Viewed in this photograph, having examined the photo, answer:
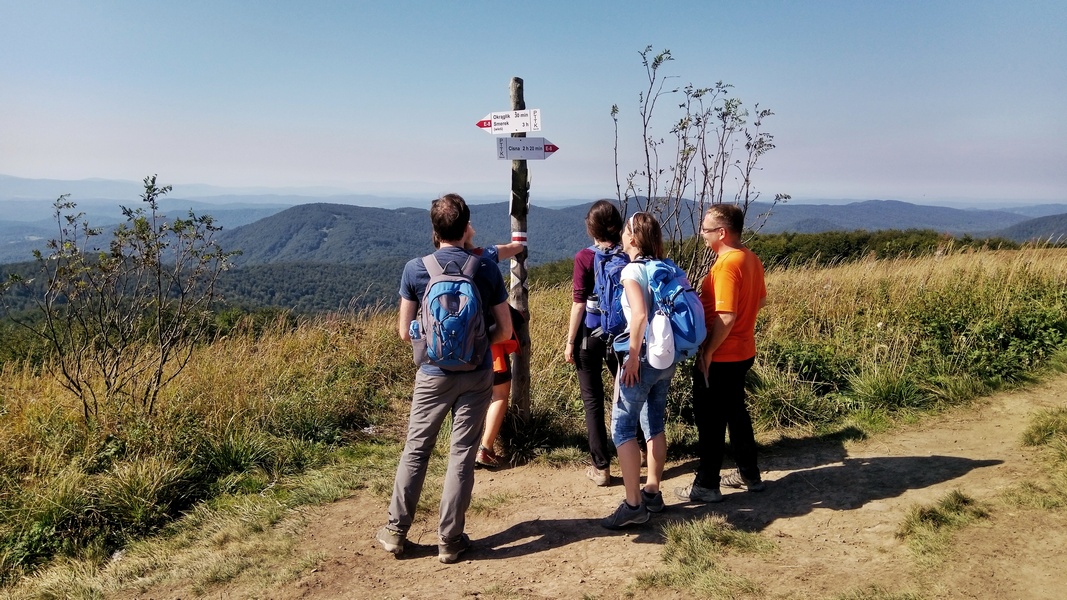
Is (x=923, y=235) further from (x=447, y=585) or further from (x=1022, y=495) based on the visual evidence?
(x=447, y=585)

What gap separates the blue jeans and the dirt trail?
545 millimetres

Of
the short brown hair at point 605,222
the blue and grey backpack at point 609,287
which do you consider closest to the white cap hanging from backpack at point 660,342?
the blue and grey backpack at point 609,287

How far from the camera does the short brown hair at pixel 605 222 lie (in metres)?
3.31

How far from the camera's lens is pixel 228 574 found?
3016 mm

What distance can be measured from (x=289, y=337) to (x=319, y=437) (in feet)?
8.60

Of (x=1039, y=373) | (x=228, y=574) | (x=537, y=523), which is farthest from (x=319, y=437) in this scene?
(x=1039, y=373)

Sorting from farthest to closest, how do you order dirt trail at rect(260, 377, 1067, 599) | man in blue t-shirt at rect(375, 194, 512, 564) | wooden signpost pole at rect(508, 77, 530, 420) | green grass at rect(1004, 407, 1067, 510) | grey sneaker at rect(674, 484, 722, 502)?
wooden signpost pole at rect(508, 77, 530, 420)
grey sneaker at rect(674, 484, 722, 502)
green grass at rect(1004, 407, 1067, 510)
man in blue t-shirt at rect(375, 194, 512, 564)
dirt trail at rect(260, 377, 1067, 599)

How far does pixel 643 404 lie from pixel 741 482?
106 cm

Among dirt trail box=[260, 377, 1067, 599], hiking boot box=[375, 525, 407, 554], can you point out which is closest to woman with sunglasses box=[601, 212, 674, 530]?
dirt trail box=[260, 377, 1067, 599]

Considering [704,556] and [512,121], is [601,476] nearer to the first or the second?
[704,556]

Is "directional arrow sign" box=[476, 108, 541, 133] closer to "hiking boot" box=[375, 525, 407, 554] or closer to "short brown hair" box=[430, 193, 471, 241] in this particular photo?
"short brown hair" box=[430, 193, 471, 241]

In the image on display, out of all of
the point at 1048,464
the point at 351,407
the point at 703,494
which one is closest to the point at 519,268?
the point at 703,494

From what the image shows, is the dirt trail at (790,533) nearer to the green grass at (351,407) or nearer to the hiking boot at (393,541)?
the hiking boot at (393,541)

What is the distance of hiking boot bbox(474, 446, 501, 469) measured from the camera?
4266 mm
